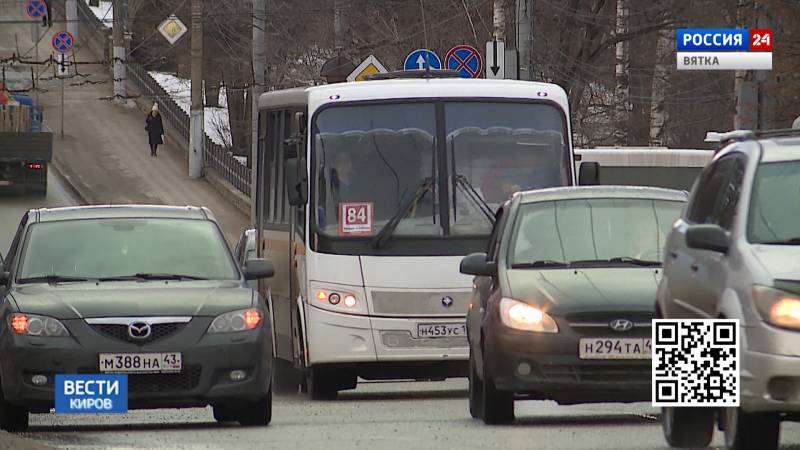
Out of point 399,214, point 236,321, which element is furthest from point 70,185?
point 236,321

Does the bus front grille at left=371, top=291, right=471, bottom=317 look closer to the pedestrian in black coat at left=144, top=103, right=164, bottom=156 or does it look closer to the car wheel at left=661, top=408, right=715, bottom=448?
the car wheel at left=661, top=408, right=715, bottom=448

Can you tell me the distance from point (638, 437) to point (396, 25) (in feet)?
142

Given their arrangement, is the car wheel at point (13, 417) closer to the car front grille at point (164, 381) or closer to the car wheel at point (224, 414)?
the car front grille at point (164, 381)

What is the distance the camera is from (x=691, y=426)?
11180 mm

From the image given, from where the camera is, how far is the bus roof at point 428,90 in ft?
58.7

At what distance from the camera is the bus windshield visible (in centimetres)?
1752

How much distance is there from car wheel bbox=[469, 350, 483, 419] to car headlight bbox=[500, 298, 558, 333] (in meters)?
0.76

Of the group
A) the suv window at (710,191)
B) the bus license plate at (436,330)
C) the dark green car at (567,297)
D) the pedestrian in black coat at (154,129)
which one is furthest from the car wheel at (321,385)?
the pedestrian in black coat at (154,129)

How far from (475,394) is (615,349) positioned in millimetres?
1438

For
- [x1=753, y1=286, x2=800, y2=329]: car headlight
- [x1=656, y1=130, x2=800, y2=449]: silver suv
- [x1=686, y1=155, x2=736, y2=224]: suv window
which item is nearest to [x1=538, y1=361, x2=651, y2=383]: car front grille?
[x1=656, y1=130, x2=800, y2=449]: silver suv

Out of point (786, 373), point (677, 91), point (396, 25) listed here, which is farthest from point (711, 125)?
point (786, 373)

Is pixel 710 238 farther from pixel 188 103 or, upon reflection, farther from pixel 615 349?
pixel 188 103

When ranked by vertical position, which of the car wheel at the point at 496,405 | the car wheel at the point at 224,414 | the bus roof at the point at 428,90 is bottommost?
the car wheel at the point at 224,414

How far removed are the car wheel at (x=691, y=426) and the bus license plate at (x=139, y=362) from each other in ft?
11.5
